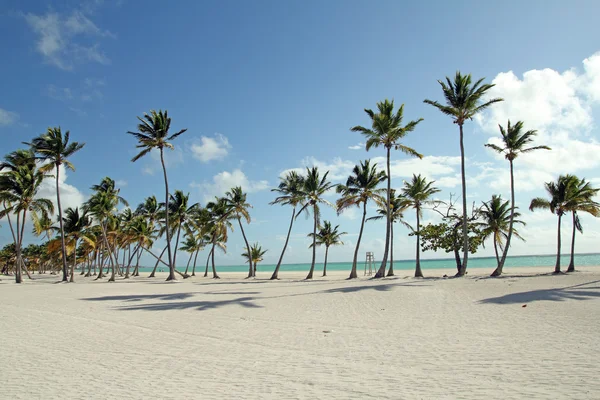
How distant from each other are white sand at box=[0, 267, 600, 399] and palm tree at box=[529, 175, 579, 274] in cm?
1828

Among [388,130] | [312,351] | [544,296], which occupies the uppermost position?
[388,130]

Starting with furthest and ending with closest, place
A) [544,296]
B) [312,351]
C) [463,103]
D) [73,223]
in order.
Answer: [73,223] → [463,103] → [544,296] → [312,351]

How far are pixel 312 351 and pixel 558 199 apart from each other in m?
28.8

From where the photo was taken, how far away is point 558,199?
27.7 m

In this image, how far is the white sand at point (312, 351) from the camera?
4699 mm

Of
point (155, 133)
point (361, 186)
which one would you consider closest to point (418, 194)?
point (361, 186)

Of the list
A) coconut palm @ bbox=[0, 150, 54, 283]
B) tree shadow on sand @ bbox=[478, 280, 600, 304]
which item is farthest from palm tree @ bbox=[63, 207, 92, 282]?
tree shadow on sand @ bbox=[478, 280, 600, 304]

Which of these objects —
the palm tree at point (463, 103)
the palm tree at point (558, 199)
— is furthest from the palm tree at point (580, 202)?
the palm tree at point (463, 103)

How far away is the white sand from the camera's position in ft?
15.4

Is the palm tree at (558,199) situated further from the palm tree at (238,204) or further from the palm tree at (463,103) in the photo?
the palm tree at (238,204)

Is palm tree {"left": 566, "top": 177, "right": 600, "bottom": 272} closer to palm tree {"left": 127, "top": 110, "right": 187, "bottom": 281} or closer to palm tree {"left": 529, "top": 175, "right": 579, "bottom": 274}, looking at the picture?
palm tree {"left": 529, "top": 175, "right": 579, "bottom": 274}

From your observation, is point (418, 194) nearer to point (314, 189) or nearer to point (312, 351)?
point (314, 189)

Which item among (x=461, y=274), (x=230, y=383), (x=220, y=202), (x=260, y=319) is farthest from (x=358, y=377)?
(x=220, y=202)

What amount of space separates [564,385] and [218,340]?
6086mm
